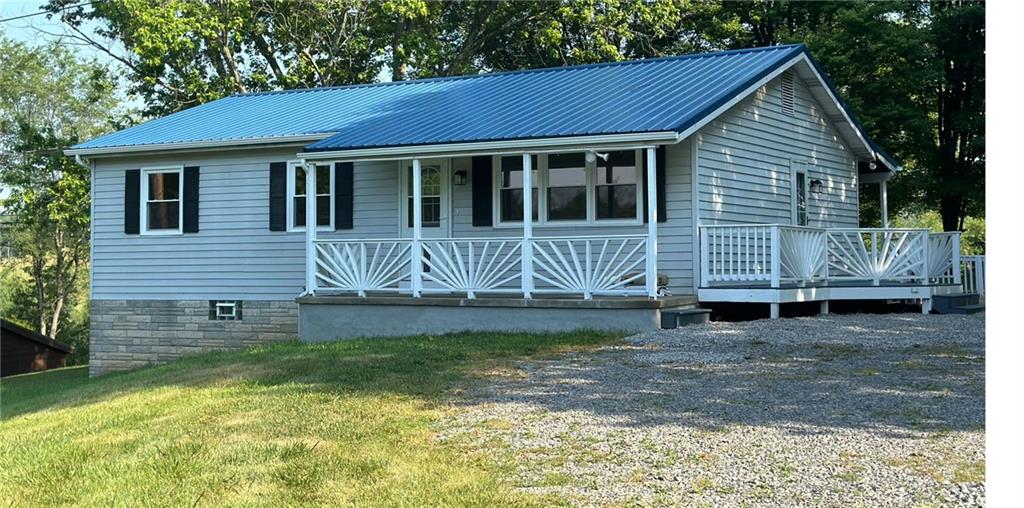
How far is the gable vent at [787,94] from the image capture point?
1764 centimetres

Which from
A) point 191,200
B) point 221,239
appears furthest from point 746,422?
point 191,200

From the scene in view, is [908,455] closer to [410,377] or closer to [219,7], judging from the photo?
[410,377]

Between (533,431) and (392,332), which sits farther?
(392,332)

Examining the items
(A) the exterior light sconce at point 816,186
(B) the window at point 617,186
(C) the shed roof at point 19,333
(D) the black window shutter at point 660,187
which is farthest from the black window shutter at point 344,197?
(C) the shed roof at point 19,333

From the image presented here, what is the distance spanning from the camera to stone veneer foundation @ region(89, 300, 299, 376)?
18.7m

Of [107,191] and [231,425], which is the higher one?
[107,191]

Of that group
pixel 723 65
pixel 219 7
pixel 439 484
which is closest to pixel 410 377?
pixel 439 484

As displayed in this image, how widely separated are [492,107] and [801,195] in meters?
5.62

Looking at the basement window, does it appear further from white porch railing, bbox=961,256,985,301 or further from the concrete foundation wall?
white porch railing, bbox=961,256,985,301

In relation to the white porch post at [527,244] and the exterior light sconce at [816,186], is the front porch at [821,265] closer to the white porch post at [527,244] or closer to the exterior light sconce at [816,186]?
the exterior light sconce at [816,186]

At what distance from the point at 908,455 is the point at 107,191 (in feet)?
55.4

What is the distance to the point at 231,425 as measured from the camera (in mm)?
8320

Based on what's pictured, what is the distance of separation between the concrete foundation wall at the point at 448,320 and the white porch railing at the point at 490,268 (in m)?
0.32

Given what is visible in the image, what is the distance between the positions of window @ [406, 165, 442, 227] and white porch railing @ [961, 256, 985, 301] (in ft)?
31.7
